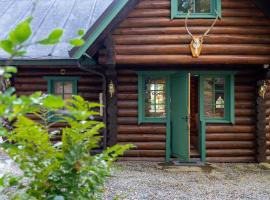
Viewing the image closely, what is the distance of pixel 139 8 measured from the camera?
282 inches

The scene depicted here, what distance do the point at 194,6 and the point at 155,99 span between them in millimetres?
2423

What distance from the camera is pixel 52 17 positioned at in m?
10.3

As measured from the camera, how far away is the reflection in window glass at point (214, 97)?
823 cm

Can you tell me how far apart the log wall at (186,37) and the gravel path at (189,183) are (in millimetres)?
2353

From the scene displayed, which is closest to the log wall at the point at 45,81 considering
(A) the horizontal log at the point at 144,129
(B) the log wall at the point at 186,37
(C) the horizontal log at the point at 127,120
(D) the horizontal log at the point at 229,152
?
(C) the horizontal log at the point at 127,120

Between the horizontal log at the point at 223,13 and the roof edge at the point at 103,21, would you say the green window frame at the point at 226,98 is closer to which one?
the horizontal log at the point at 223,13

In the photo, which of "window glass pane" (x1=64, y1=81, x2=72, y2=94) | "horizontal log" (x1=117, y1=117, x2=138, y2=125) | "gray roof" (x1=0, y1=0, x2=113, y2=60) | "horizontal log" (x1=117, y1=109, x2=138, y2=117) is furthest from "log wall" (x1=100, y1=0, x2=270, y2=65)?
"window glass pane" (x1=64, y1=81, x2=72, y2=94)

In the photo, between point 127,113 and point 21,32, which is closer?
point 21,32

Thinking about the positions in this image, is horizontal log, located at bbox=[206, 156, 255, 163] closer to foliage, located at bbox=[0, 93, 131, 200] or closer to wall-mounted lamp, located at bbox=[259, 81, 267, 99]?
wall-mounted lamp, located at bbox=[259, 81, 267, 99]

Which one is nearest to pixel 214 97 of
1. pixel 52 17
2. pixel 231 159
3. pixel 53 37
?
pixel 231 159

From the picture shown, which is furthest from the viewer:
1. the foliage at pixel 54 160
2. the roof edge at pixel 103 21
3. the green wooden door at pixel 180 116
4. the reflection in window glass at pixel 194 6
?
the green wooden door at pixel 180 116

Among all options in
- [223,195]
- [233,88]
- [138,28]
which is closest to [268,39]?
[233,88]

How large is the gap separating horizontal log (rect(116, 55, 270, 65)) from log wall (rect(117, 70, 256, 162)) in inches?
41.1

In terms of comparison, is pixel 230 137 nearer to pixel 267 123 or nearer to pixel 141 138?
pixel 267 123
